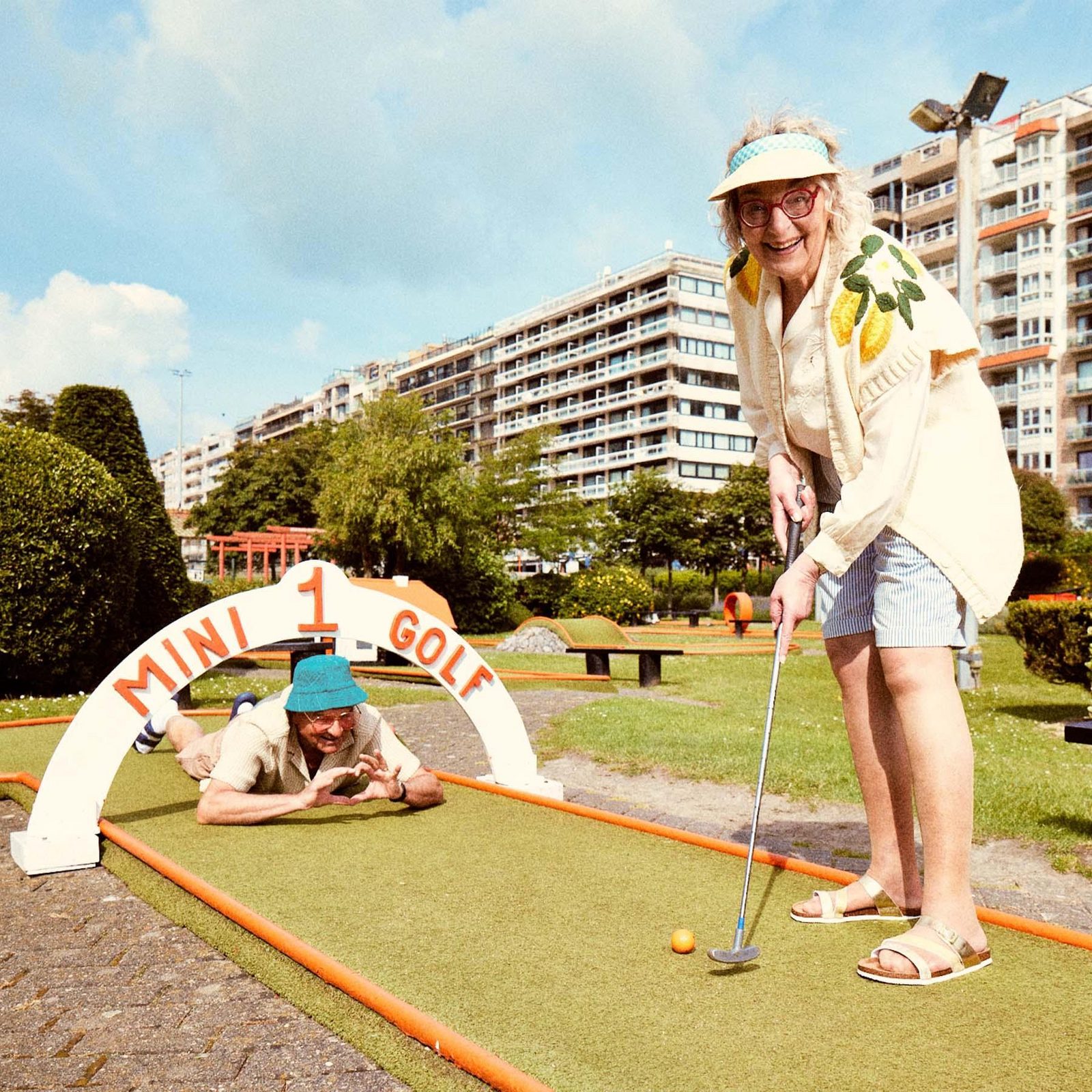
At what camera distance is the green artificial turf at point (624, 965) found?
2119 millimetres

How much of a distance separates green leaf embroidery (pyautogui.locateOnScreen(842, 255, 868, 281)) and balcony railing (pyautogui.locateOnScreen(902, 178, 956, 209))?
6210cm

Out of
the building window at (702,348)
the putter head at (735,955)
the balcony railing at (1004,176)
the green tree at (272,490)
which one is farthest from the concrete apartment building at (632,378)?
the putter head at (735,955)

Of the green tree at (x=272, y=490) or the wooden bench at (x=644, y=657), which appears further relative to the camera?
the green tree at (x=272, y=490)

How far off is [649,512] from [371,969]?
37.5m

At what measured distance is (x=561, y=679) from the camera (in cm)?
1322

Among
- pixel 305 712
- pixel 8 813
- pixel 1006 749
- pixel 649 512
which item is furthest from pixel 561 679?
pixel 649 512

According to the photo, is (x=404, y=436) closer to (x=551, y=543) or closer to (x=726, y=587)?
(x=551, y=543)

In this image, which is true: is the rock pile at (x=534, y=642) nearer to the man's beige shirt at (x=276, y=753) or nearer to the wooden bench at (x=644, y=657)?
the wooden bench at (x=644, y=657)

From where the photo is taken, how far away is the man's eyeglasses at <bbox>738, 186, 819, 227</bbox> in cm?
277

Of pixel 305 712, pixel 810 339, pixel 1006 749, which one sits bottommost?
pixel 1006 749

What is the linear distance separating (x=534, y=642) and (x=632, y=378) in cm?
5499

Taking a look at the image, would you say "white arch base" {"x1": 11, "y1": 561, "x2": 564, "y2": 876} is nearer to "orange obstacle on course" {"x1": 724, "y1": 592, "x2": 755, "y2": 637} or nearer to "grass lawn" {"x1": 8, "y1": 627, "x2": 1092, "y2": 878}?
"grass lawn" {"x1": 8, "y1": 627, "x2": 1092, "y2": 878}

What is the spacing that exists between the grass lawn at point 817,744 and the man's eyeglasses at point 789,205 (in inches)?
131

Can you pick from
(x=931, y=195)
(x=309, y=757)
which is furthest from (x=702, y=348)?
(x=309, y=757)
